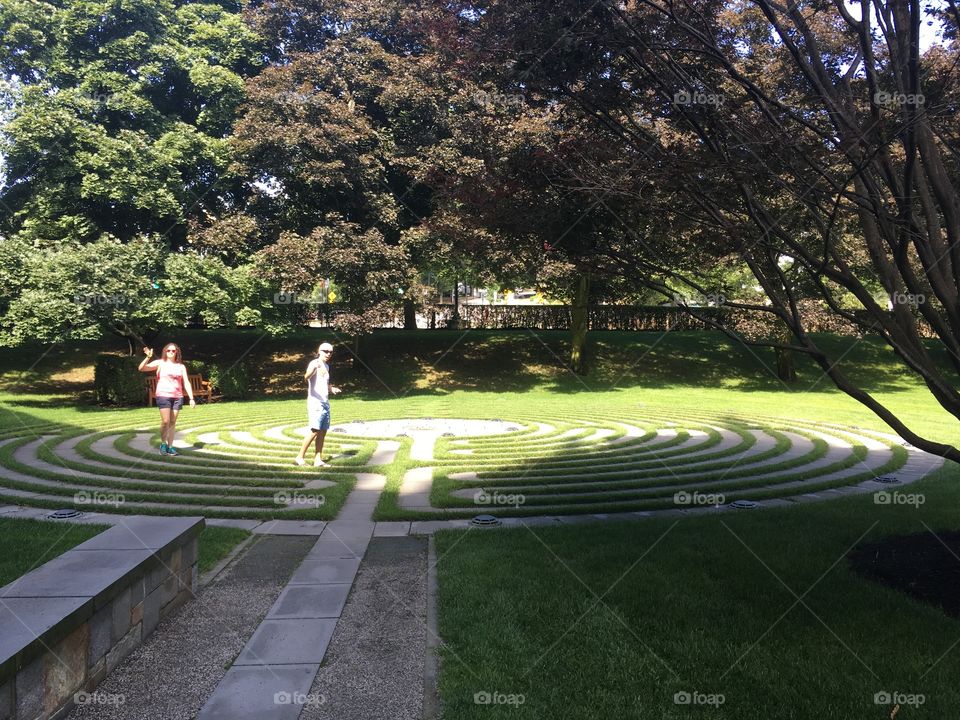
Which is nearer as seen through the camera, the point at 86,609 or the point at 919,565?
the point at 86,609

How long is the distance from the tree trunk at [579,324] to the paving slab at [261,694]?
20.6 metres

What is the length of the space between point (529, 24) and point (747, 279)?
19733 millimetres


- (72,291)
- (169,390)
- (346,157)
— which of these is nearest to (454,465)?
(169,390)

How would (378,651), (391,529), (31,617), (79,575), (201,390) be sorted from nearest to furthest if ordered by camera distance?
(31,617)
(79,575)
(378,651)
(391,529)
(201,390)

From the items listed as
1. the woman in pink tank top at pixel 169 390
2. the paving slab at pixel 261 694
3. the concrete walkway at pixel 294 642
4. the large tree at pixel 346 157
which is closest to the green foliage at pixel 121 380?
the large tree at pixel 346 157

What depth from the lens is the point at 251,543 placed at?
629 centimetres

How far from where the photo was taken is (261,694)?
11.5 ft

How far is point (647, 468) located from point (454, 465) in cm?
282

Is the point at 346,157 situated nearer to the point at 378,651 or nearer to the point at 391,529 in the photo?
the point at 391,529

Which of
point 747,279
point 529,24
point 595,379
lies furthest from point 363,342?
point 529,24

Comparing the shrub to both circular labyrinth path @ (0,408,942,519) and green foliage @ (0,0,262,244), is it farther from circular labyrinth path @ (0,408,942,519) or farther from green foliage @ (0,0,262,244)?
circular labyrinth path @ (0,408,942,519)

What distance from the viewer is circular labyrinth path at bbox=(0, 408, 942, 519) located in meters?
7.64

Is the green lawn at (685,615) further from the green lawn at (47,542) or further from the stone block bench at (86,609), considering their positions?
the stone block bench at (86,609)

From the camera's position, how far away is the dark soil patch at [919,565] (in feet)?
15.5
